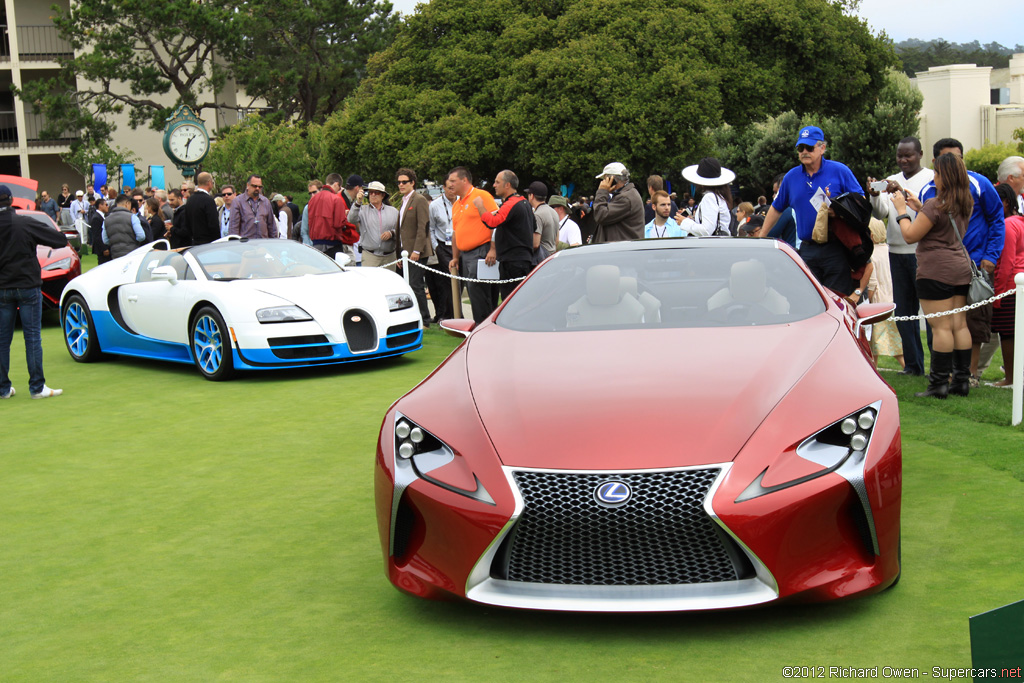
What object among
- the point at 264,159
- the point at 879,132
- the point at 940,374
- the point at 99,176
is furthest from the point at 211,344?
the point at 879,132

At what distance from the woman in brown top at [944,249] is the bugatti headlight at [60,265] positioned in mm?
12300

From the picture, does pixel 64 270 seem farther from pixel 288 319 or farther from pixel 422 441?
pixel 422 441

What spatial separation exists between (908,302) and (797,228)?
133cm

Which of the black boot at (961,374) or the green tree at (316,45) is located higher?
the green tree at (316,45)

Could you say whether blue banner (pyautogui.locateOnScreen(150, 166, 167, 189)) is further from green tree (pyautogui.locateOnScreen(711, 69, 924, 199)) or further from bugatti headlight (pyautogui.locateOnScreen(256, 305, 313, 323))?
bugatti headlight (pyautogui.locateOnScreen(256, 305, 313, 323))

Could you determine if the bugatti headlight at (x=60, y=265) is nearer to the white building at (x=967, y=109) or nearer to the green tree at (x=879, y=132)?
the green tree at (x=879, y=132)

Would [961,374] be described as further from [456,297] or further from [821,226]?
[456,297]

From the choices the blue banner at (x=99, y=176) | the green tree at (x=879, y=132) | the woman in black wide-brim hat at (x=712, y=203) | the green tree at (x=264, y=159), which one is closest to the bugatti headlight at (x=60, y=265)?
the woman in black wide-brim hat at (x=712, y=203)

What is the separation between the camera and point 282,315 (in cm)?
992

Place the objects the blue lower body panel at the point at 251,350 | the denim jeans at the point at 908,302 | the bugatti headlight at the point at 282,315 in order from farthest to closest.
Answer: the blue lower body panel at the point at 251,350
the bugatti headlight at the point at 282,315
the denim jeans at the point at 908,302

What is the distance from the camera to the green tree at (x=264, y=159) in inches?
1389

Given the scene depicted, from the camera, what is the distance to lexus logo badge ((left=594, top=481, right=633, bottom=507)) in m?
3.56

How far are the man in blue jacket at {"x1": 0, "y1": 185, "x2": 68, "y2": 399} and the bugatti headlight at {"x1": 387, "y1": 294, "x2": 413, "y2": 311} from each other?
304 cm

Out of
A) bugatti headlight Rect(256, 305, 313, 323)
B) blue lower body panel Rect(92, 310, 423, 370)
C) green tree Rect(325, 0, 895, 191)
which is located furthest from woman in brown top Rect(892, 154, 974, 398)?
green tree Rect(325, 0, 895, 191)
